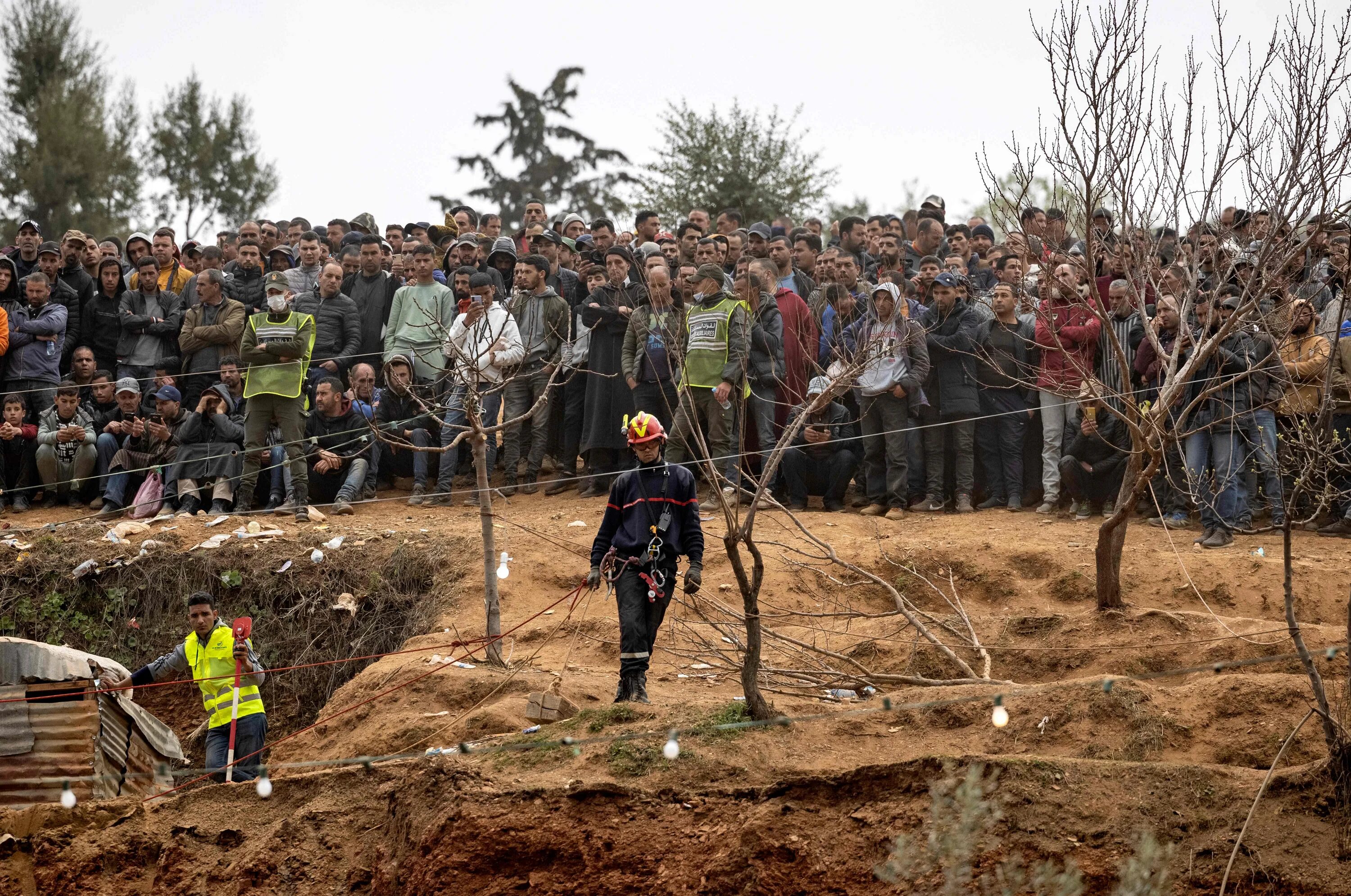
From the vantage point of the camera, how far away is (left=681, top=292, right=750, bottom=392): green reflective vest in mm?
13367

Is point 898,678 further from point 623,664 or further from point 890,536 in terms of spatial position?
point 890,536

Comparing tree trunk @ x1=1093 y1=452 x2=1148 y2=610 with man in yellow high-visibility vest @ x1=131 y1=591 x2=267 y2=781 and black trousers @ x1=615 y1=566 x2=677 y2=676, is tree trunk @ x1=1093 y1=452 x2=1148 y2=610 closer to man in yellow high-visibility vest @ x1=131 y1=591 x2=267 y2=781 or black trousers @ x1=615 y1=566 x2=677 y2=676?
black trousers @ x1=615 y1=566 x2=677 y2=676

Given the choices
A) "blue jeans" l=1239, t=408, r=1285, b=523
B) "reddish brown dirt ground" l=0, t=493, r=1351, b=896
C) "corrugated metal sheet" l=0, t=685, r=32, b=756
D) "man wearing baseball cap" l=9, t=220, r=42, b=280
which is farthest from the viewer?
"man wearing baseball cap" l=9, t=220, r=42, b=280

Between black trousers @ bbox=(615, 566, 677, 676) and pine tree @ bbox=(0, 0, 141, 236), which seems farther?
pine tree @ bbox=(0, 0, 141, 236)

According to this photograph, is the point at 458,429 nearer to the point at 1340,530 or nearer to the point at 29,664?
the point at 29,664

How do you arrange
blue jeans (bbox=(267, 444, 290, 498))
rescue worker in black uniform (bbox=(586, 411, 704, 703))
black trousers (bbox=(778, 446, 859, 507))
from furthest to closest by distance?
blue jeans (bbox=(267, 444, 290, 498))
black trousers (bbox=(778, 446, 859, 507))
rescue worker in black uniform (bbox=(586, 411, 704, 703))

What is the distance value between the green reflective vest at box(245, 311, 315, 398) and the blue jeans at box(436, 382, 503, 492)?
1.56m

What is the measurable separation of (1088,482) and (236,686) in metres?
7.96

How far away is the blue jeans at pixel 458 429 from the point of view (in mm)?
13297

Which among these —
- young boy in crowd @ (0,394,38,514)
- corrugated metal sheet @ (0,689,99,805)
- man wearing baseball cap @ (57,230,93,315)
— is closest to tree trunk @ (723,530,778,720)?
corrugated metal sheet @ (0,689,99,805)

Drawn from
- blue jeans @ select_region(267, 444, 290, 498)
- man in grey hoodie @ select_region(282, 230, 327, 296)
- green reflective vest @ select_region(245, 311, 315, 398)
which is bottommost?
blue jeans @ select_region(267, 444, 290, 498)

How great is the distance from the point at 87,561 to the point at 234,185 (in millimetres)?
24305

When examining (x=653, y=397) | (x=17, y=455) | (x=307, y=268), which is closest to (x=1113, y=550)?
(x=653, y=397)

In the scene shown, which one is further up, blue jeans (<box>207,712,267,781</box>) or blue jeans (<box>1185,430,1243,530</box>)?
blue jeans (<box>1185,430,1243,530</box>)
